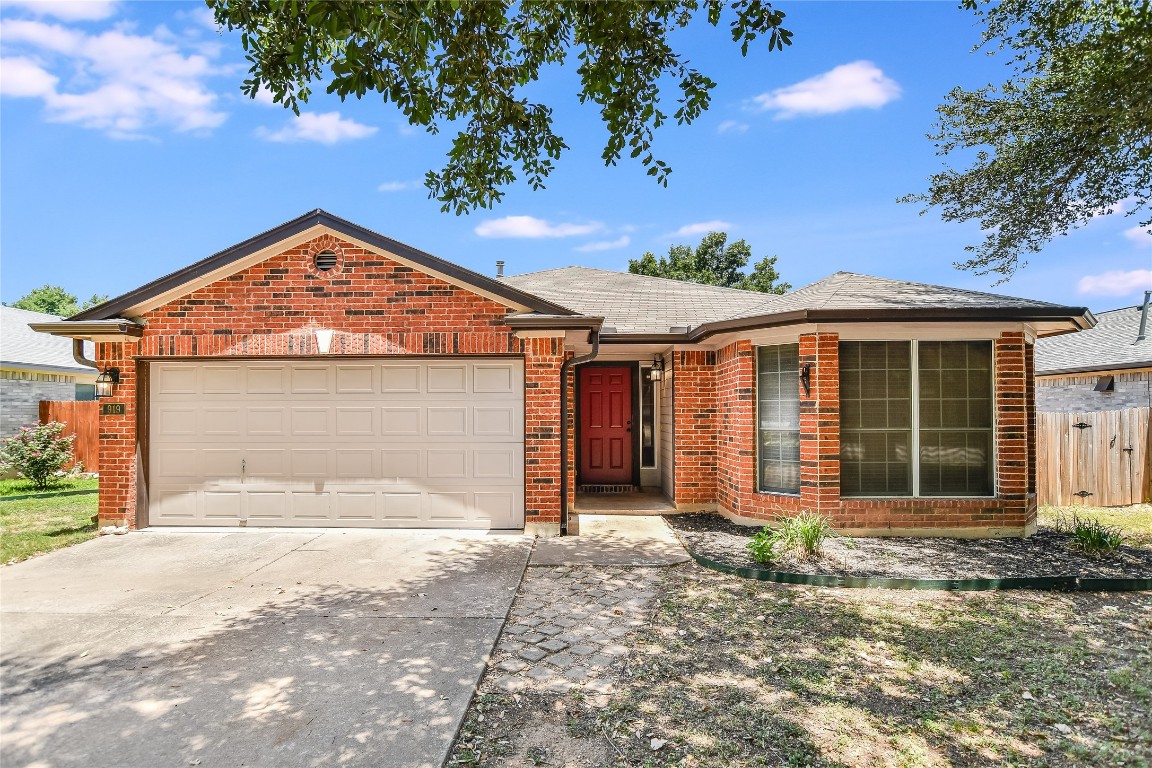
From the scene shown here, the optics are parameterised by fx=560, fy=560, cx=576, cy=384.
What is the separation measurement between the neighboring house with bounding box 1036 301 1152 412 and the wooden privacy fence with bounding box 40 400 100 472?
74.4 ft

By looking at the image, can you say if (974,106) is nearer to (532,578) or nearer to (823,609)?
(823,609)

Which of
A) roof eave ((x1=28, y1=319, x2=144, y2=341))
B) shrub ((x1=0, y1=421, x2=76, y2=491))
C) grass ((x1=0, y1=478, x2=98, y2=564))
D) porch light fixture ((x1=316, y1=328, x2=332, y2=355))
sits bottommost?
grass ((x1=0, y1=478, x2=98, y2=564))

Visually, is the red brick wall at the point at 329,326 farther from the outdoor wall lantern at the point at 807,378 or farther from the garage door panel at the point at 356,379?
the outdoor wall lantern at the point at 807,378

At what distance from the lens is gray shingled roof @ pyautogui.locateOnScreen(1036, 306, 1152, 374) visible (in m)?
12.5

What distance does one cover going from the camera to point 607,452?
1071 cm

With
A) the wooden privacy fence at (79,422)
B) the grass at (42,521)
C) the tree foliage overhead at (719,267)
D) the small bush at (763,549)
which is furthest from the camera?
the tree foliage overhead at (719,267)

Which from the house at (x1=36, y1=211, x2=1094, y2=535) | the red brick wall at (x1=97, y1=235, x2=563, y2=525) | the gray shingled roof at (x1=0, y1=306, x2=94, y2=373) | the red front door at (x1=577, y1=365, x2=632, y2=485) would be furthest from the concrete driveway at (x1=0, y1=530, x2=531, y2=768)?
the gray shingled roof at (x1=0, y1=306, x2=94, y2=373)

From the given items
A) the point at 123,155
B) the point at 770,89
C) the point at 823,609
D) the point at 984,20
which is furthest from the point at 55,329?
the point at 984,20

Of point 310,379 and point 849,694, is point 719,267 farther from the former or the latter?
point 849,694

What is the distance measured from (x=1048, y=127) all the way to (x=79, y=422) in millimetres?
19034

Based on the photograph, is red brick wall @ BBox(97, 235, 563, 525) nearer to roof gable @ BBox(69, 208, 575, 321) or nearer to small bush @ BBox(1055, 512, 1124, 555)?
roof gable @ BBox(69, 208, 575, 321)

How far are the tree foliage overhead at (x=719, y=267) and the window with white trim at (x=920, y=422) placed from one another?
25.2 m

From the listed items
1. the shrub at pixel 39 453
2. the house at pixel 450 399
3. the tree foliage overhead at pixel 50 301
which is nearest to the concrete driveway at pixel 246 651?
the house at pixel 450 399

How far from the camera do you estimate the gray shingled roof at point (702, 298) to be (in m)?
7.02
